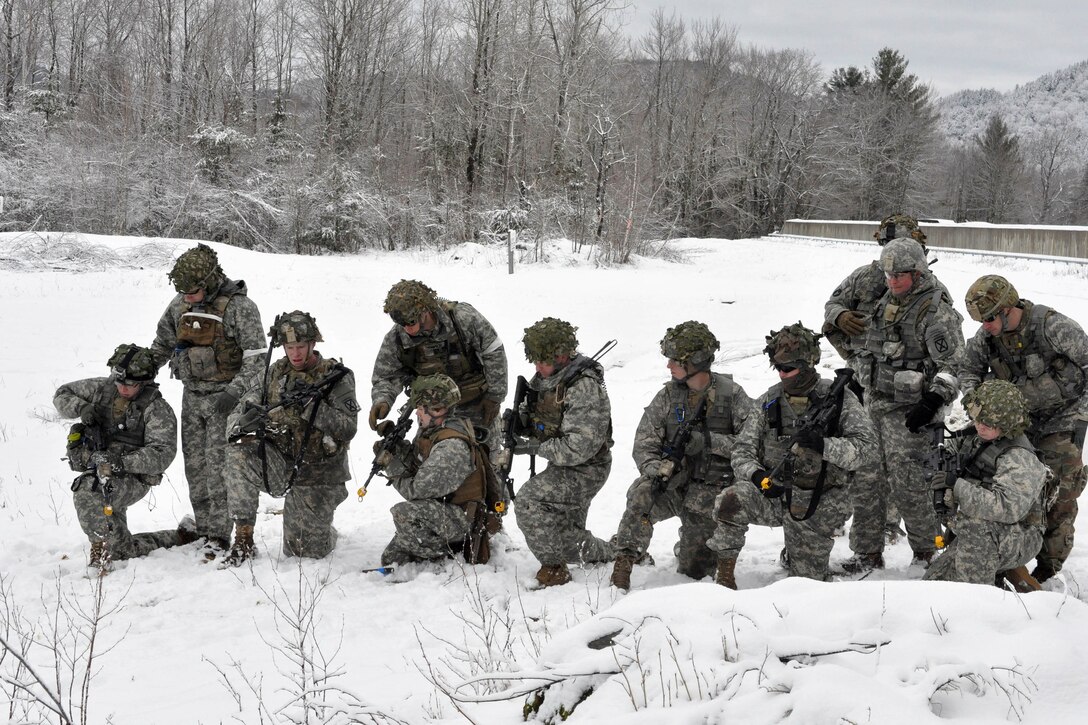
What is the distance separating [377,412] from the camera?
5.97 m

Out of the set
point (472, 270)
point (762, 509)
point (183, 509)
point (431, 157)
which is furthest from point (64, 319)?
point (431, 157)

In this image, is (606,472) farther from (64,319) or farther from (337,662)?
(64,319)

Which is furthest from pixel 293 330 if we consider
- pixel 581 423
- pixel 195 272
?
pixel 581 423

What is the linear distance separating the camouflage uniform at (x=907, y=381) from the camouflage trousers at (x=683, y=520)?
1.00 meters

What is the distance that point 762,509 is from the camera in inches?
194

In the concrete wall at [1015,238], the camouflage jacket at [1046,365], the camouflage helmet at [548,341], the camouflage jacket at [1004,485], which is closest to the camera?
the camouflage jacket at [1004,485]

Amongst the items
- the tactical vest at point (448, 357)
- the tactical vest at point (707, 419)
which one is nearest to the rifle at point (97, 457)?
the tactical vest at point (448, 357)

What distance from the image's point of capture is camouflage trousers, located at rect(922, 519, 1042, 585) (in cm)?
439

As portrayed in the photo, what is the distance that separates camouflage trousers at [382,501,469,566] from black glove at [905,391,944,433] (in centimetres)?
294

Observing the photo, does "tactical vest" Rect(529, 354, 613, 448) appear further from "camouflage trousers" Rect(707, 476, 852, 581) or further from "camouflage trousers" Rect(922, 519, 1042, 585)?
"camouflage trousers" Rect(922, 519, 1042, 585)

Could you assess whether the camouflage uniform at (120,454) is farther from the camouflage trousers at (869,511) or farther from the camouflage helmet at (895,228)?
the camouflage helmet at (895,228)

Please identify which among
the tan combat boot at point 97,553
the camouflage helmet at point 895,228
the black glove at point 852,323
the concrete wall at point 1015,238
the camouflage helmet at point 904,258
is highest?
the concrete wall at point 1015,238

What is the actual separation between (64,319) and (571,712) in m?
13.6

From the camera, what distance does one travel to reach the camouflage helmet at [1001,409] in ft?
14.4
